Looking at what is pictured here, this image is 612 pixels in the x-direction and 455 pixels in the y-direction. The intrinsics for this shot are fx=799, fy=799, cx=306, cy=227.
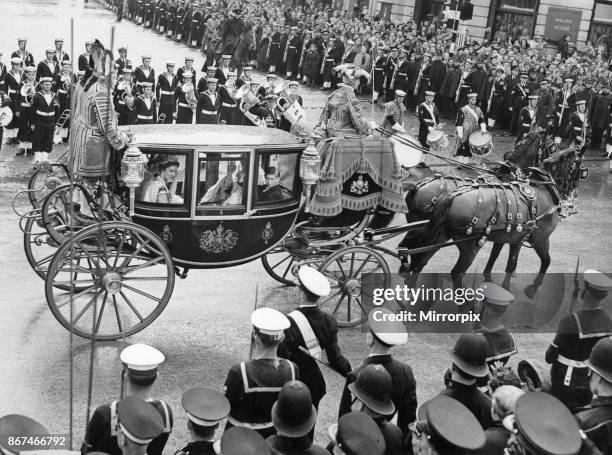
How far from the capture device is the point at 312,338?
5414 millimetres

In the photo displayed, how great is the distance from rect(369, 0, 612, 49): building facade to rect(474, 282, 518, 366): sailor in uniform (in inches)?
966

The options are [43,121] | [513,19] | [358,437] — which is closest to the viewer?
[358,437]

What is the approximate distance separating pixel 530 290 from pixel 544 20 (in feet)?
73.2

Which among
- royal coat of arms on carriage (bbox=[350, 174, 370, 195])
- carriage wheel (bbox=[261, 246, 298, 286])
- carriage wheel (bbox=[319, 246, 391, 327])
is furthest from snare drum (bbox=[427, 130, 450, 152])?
royal coat of arms on carriage (bbox=[350, 174, 370, 195])

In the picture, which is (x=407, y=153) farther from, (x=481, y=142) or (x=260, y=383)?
(x=260, y=383)

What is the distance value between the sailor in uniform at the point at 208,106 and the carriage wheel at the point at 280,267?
17.9 ft

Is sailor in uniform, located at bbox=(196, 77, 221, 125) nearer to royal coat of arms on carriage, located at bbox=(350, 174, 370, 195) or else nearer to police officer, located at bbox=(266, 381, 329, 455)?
royal coat of arms on carriage, located at bbox=(350, 174, 370, 195)

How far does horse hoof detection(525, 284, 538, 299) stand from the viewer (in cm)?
985

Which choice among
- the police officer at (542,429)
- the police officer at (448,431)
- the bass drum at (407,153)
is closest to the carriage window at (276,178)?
the bass drum at (407,153)

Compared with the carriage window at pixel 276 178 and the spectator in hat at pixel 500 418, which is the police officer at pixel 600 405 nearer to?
the spectator in hat at pixel 500 418

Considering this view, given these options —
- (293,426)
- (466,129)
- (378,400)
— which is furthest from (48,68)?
(293,426)

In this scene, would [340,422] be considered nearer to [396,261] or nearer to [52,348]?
[52,348]

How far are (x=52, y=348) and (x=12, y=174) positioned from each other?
6.49 meters

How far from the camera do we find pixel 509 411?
413cm
